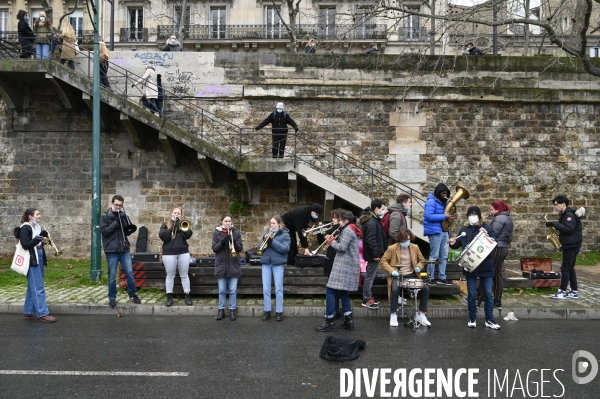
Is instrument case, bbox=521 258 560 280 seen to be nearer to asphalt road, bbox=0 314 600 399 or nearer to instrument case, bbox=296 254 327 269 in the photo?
asphalt road, bbox=0 314 600 399

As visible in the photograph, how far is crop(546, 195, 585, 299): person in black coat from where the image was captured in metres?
9.16

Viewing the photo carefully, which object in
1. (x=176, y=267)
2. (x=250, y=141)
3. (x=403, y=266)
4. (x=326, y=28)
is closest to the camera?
(x=403, y=266)

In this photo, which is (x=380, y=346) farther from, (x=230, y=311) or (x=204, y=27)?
(x=204, y=27)

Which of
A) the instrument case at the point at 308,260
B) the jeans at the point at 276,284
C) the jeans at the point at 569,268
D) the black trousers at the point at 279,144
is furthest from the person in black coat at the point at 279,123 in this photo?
the jeans at the point at 569,268

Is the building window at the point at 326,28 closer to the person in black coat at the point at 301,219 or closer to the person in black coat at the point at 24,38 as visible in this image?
the person in black coat at the point at 24,38

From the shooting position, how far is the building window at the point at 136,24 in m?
31.1


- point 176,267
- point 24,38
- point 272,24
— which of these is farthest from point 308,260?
point 272,24

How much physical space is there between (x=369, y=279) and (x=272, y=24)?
25.1m

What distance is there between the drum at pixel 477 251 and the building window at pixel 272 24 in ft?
82.8

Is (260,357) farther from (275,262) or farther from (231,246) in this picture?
(231,246)

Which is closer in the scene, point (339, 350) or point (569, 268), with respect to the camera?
point (339, 350)

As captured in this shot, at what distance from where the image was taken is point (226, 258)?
817 cm

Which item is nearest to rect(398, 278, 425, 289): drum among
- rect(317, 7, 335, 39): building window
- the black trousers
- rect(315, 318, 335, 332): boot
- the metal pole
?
rect(315, 318, 335, 332): boot

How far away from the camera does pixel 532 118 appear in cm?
1458
